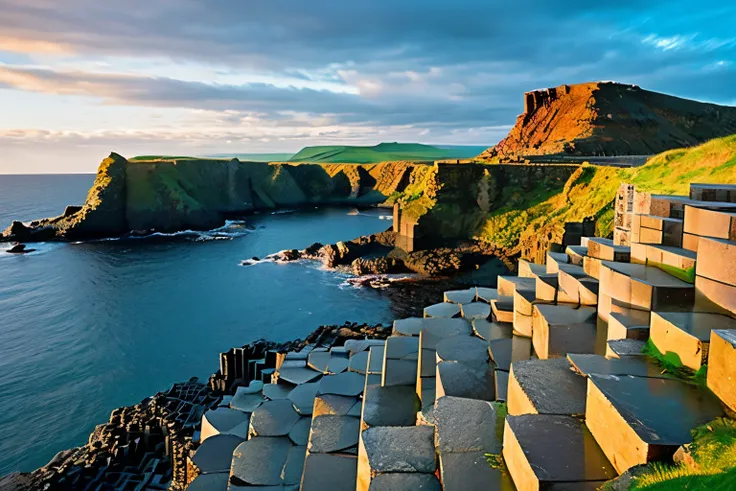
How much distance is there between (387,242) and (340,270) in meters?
8.76

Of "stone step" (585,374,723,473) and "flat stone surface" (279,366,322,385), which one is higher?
"stone step" (585,374,723,473)

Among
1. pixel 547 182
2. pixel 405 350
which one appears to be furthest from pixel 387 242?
pixel 405 350

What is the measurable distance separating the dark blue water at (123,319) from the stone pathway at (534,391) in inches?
605

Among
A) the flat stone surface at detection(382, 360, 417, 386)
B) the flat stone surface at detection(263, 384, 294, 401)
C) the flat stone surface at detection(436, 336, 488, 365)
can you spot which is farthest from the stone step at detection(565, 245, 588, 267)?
the flat stone surface at detection(263, 384, 294, 401)

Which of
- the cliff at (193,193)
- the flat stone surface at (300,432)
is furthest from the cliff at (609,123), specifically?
the flat stone surface at (300,432)

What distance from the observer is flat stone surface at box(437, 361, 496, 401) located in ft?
26.4

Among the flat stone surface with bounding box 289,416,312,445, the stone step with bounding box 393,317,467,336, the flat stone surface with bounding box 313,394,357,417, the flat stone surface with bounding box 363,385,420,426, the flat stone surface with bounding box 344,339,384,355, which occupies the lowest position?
the flat stone surface with bounding box 289,416,312,445

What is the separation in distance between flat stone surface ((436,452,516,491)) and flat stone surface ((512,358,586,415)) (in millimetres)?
934

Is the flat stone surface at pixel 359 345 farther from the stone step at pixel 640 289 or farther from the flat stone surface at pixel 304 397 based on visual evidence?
the stone step at pixel 640 289

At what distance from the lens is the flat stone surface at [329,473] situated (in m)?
8.12

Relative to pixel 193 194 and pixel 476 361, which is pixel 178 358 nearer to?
pixel 476 361

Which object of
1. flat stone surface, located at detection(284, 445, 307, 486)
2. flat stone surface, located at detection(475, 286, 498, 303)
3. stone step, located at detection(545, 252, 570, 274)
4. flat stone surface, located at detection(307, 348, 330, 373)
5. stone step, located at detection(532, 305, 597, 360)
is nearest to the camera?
stone step, located at detection(532, 305, 597, 360)

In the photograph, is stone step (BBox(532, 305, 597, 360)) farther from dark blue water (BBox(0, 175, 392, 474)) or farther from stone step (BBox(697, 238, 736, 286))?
dark blue water (BBox(0, 175, 392, 474))

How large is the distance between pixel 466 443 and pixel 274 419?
6.67 metres
